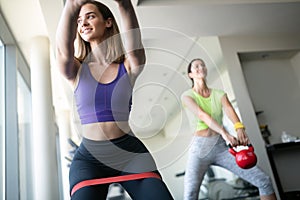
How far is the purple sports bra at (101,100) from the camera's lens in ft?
2.61

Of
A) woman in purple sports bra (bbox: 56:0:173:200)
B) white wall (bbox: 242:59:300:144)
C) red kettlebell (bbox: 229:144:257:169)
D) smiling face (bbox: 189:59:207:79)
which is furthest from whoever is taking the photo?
white wall (bbox: 242:59:300:144)

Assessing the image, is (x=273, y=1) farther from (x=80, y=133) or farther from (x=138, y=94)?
(x=80, y=133)

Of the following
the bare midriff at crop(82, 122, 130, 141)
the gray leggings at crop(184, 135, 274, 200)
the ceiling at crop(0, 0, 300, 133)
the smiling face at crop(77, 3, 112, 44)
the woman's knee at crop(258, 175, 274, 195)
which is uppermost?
the ceiling at crop(0, 0, 300, 133)

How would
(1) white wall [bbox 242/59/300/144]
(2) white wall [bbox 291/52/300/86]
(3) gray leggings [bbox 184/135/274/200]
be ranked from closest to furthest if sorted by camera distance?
(3) gray leggings [bbox 184/135/274/200] < (1) white wall [bbox 242/59/300/144] < (2) white wall [bbox 291/52/300/86]

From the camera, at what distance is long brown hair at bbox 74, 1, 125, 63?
2.78ft

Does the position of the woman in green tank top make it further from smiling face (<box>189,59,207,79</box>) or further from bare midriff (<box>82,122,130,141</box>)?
bare midriff (<box>82,122,130,141</box>)

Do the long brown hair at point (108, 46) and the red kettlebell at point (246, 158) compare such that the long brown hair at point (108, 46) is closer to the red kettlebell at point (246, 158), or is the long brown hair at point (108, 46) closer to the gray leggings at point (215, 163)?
the red kettlebell at point (246, 158)

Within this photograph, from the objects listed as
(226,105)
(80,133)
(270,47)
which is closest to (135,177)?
(80,133)

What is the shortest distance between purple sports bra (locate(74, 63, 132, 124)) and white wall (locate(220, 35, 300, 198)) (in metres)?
2.49

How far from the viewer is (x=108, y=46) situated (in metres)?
0.85

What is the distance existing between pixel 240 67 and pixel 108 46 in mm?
2673

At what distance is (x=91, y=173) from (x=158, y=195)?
0.61 feet

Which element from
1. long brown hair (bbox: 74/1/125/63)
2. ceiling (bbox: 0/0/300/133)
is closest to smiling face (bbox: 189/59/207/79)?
ceiling (bbox: 0/0/300/133)

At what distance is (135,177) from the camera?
771 mm
